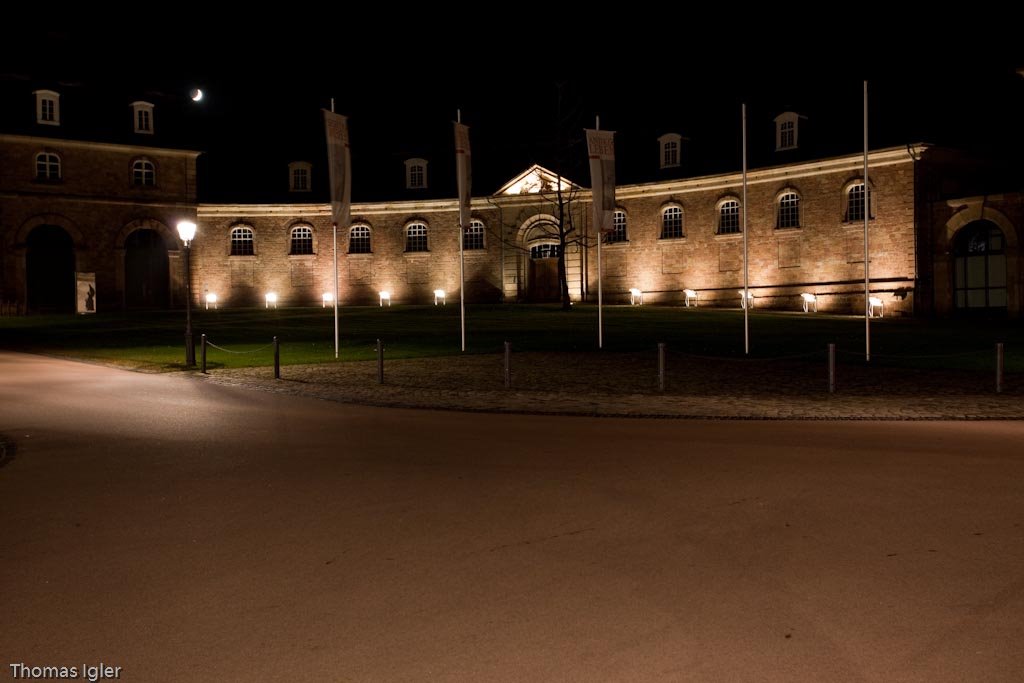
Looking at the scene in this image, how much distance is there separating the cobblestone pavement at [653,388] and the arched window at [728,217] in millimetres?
24178

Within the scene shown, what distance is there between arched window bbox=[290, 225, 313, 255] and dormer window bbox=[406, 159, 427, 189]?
21.1ft

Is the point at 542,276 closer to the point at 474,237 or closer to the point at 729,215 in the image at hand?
the point at 474,237

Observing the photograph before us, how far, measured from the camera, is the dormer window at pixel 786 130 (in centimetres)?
4388

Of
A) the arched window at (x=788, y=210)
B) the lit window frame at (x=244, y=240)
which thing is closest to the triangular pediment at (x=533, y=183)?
the arched window at (x=788, y=210)

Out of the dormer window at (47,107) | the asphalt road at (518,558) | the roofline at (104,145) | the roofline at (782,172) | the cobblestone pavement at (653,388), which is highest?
the dormer window at (47,107)

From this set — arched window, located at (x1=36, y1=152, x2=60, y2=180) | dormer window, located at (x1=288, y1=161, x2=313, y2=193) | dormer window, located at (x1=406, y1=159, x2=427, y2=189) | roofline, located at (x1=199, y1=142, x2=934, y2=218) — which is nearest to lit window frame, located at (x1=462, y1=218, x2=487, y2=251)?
roofline, located at (x1=199, y1=142, x2=934, y2=218)

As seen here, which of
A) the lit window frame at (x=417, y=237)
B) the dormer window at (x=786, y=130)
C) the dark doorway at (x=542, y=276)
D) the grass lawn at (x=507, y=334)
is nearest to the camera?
the grass lawn at (x=507, y=334)

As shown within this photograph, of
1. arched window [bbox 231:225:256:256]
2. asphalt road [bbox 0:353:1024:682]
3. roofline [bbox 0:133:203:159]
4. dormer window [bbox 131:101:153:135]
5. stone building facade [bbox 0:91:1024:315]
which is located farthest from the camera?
arched window [bbox 231:225:256:256]

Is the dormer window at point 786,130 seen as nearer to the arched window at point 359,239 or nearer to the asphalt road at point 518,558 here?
the arched window at point 359,239

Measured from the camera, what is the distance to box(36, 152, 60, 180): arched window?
1838 inches

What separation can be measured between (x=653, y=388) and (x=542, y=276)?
3519 cm

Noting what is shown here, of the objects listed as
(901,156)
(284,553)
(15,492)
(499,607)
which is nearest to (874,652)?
(499,607)

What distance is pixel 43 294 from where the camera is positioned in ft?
155

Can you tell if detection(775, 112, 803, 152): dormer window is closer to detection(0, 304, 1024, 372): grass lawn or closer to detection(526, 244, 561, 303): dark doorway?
detection(0, 304, 1024, 372): grass lawn
